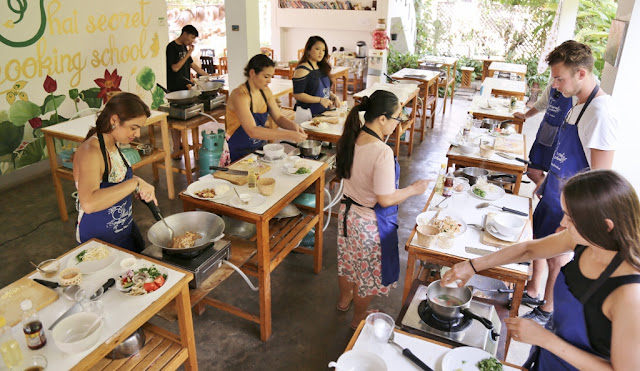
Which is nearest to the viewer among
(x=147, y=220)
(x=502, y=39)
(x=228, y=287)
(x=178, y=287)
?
(x=178, y=287)

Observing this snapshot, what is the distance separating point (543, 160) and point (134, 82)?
5591mm

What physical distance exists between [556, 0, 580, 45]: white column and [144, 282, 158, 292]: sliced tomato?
944cm

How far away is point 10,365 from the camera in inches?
65.9

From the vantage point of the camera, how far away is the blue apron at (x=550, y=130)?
3918 millimetres

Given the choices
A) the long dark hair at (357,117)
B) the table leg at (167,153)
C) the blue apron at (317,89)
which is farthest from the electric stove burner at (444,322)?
the table leg at (167,153)

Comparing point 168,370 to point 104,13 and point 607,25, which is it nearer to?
point 104,13

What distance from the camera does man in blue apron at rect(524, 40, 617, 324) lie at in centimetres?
284

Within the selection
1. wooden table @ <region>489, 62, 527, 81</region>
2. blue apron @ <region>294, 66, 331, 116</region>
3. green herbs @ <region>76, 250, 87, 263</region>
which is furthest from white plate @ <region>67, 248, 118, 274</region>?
wooden table @ <region>489, 62, 527, 81</region>

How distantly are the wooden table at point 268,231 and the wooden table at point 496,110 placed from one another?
101 inches

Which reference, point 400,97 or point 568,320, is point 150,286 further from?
point 400,97

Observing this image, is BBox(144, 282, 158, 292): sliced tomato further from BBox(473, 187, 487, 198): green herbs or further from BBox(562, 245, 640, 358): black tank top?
BBox(473, 187, 487, 198): green herbs

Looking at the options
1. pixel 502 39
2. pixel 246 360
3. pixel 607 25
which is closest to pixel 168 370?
pixel 246 360

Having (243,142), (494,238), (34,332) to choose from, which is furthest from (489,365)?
(243,142)

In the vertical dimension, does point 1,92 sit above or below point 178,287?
above
